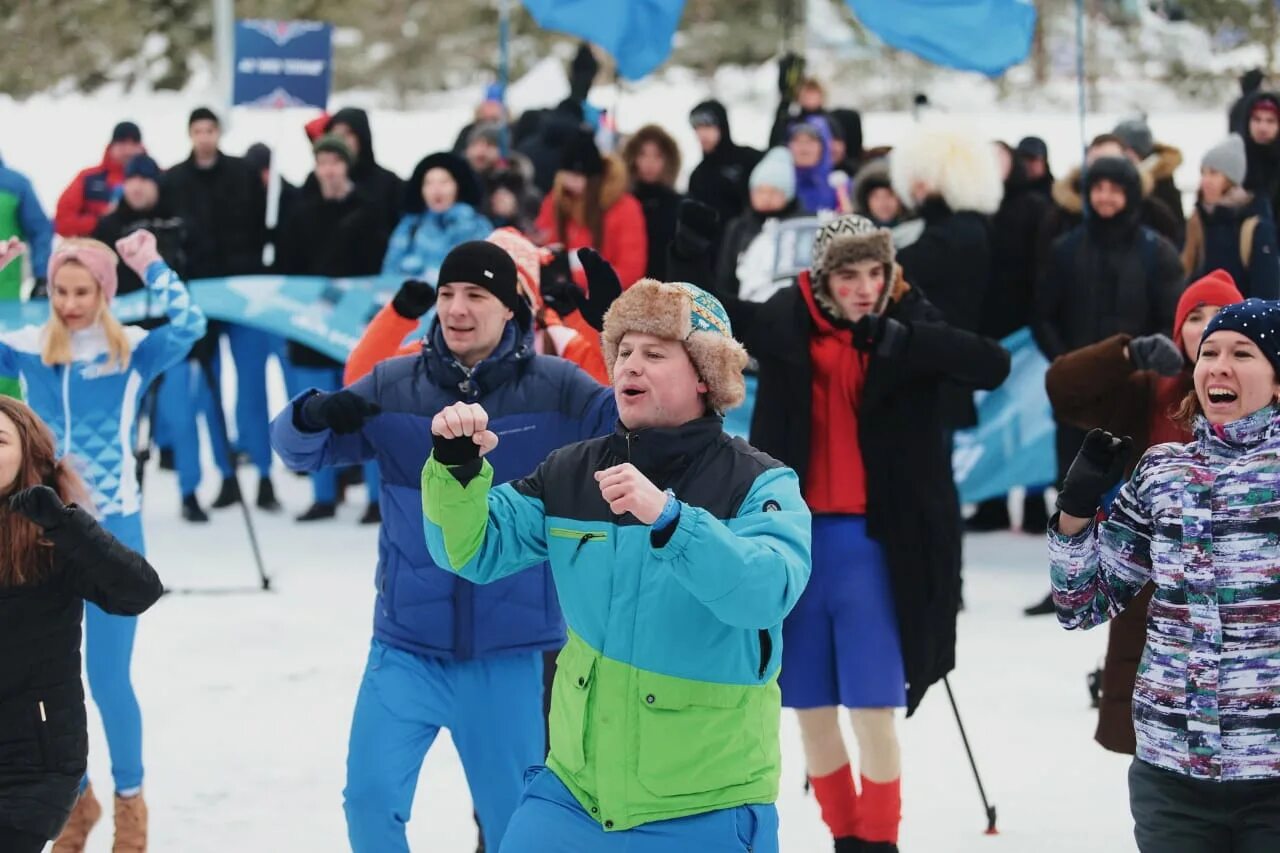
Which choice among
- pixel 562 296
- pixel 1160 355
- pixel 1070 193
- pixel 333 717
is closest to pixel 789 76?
pixel 1070 193

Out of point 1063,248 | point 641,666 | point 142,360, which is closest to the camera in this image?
point 641,666

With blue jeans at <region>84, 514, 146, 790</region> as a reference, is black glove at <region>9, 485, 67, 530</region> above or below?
above

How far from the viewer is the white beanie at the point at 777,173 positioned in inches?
389

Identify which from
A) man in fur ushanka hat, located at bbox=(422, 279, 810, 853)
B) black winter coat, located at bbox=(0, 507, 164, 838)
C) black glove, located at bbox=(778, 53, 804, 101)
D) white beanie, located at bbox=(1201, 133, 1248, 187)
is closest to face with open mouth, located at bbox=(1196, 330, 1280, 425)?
man in fur ushanka hat, located at bbox=(422, 279, 810, 853)

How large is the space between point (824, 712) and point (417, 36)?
2955 cm

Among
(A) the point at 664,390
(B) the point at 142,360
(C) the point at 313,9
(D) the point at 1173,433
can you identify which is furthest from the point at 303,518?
(C) the point at 313,9

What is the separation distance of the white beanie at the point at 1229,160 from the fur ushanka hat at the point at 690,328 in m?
6.21

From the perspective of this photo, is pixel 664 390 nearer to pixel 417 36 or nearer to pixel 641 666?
pixel 641 666

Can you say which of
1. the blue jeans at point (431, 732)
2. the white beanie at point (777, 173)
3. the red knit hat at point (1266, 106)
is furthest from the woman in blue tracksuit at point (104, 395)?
the red knit hat at point (1266, 106)

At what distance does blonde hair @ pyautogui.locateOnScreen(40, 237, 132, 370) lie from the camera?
609 cm

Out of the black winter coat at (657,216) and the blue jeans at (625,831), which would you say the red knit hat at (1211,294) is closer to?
the blue jeans at (625,831)

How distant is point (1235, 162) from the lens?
941 centimetres

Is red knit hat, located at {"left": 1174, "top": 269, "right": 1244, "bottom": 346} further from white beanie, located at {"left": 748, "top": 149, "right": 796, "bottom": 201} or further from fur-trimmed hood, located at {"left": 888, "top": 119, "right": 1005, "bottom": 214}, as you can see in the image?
white beanie, located at {"left": 748, "top": 149, "right": 796, "bottom": 201}

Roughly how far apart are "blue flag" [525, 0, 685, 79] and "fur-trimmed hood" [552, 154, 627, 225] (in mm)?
775
